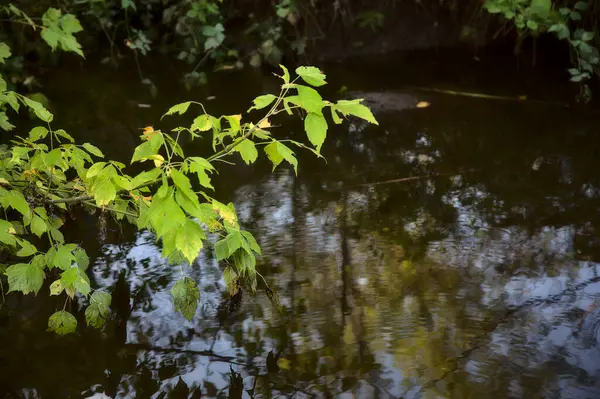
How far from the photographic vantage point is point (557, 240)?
91.9 inches

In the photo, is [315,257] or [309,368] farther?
[315,257]

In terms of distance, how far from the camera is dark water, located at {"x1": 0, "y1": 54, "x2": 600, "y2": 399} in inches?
67.0

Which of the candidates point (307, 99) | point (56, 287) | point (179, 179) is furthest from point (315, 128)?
point (56, 287)

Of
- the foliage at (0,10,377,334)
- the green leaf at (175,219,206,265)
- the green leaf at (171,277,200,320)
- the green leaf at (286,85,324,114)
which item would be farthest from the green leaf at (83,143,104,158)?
the green leaf at (286,85,324,114)

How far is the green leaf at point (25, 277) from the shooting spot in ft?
5.25

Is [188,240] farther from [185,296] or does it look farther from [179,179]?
[185,296]

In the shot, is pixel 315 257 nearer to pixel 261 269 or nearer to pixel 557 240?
pixel 261 269

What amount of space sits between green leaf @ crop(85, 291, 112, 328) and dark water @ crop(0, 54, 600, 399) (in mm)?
117

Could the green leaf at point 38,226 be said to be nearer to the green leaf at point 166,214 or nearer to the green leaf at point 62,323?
the green leaf at point 62,323

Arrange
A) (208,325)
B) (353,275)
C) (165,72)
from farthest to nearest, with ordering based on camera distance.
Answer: (165,72)
(353,275)
(208,325)

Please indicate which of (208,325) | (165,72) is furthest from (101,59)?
(208,325)

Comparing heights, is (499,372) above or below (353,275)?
below

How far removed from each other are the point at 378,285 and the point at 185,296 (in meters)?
0.64

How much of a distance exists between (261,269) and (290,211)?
1.51 feet
